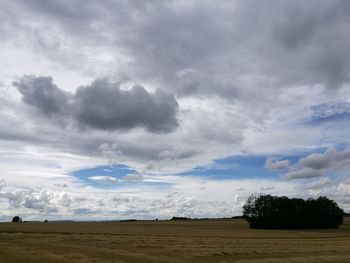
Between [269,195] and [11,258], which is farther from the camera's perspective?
[269,195]

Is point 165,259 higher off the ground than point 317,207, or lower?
lower

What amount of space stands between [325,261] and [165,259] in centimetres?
1482

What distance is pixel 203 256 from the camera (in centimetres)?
3969

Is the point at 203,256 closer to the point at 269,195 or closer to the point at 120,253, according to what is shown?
the point at 120,253

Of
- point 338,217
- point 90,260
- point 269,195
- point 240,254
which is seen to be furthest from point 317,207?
point 90,260

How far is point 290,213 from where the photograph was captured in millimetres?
142250

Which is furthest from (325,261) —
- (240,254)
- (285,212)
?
(285,212)

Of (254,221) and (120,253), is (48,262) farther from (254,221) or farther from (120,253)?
(254,221)

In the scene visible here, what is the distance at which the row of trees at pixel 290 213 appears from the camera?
14138 cm

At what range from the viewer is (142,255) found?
39.2 m

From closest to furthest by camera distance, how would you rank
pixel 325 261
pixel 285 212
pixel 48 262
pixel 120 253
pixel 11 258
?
pixel 48 262
pixel 11 258
pixel 325 261
pixel 120 253
pixel 285 212

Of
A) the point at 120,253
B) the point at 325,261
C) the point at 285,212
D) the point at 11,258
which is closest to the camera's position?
the point at 11,258

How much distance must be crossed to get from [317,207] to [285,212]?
49.2ft

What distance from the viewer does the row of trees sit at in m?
141
